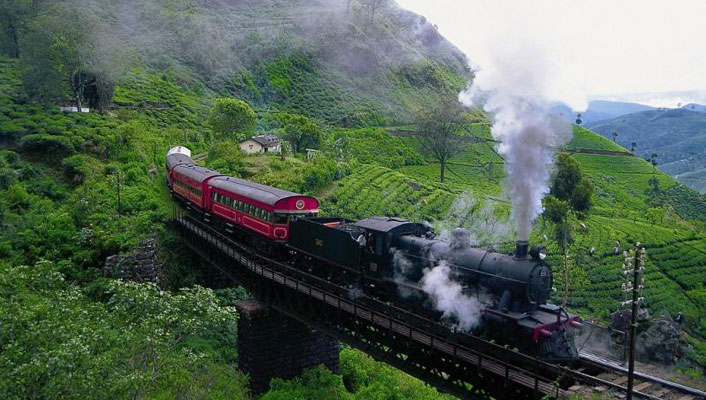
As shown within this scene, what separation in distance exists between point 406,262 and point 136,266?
18580 millimetres

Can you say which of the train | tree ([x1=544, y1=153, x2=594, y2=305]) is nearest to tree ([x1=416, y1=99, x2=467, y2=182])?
tree ([x1=544, y1=153, x2=594, y2=305])

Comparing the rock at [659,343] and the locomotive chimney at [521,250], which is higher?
the locomotive chimney at [521,250]

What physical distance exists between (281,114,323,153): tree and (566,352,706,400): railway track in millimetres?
43665

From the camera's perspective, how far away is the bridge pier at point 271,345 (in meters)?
23.2

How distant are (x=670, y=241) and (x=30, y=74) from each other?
5618cm

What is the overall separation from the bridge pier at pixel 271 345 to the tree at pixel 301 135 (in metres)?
31.6

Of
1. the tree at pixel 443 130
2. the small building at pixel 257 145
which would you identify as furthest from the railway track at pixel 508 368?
the tree at pixel 443 130

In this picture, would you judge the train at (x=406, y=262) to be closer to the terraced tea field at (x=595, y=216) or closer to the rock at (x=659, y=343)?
the rock at (x=659, y=343)

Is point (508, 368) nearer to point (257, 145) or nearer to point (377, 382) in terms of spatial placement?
point (377, 382)

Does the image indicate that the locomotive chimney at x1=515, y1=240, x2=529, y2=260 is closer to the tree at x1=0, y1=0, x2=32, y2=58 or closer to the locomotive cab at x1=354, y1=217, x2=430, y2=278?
the locomotive cab at x1=354, y1=217, x2=430, y2=278

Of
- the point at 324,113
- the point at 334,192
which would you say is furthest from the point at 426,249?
the point at 324,113

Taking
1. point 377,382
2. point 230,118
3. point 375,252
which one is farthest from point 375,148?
point 375,252

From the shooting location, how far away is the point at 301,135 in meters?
54.4

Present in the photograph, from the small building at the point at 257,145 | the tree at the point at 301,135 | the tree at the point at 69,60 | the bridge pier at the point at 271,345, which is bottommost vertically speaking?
the bridge pier at the point at 271,345
